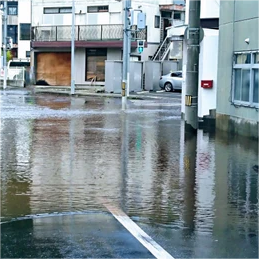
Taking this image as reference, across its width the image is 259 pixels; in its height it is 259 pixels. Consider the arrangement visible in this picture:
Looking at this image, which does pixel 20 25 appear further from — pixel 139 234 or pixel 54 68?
pixel 139 234

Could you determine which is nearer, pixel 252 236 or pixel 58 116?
pixel 252 236

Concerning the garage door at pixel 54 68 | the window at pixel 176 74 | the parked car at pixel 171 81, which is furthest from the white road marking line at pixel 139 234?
the garage door at pixel 54 68

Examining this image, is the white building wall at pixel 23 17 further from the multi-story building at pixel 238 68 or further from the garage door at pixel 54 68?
the multi-story building at pixel 238 68

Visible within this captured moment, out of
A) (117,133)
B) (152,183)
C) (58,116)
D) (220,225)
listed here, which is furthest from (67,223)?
(58,116)

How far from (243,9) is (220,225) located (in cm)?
1065

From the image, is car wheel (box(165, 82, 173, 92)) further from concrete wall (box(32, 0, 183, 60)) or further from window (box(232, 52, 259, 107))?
window (box(232, 52, 259, 107))

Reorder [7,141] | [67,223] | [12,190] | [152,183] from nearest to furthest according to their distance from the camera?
[67,223]
[12,190]
[152,183]
[7,141]

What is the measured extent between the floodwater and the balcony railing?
34375mm

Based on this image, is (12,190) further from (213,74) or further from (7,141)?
(213,74)

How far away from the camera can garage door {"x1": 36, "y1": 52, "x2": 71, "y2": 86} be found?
55719 mm

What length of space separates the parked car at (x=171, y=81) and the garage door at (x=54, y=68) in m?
12.4

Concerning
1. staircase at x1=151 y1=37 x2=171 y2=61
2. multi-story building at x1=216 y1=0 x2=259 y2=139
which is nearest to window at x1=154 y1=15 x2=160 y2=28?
staircase at x1=151 y1=37 x2=171 y2=61

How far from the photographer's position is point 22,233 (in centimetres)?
728

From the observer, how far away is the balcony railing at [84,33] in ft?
171
